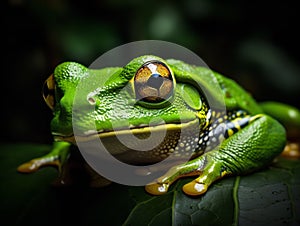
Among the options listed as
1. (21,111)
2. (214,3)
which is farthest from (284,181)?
(214,3)

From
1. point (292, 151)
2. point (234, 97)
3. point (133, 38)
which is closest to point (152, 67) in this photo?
point (234, 97)

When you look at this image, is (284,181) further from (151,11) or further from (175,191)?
(151,11)

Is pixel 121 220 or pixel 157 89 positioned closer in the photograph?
pixel 121 220

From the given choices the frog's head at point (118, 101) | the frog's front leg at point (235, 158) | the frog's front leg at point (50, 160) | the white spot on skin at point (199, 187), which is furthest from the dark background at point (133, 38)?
the white spot on skin at point (199, 187)

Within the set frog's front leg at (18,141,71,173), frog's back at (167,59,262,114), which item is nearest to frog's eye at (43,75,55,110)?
frog's front leg at (18,141,71,173)

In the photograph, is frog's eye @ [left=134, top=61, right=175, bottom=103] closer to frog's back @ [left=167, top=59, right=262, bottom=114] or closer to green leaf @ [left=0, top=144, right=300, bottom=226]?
frog's back @ [left=167, top=59, right=262, bottom=114]

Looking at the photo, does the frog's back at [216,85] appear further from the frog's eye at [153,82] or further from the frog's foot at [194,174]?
the frog's foot at [194,174]

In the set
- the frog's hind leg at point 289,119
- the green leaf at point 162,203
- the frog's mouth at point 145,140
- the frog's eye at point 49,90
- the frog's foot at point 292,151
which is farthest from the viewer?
Answer: the frog's hind leg at point 289,119
